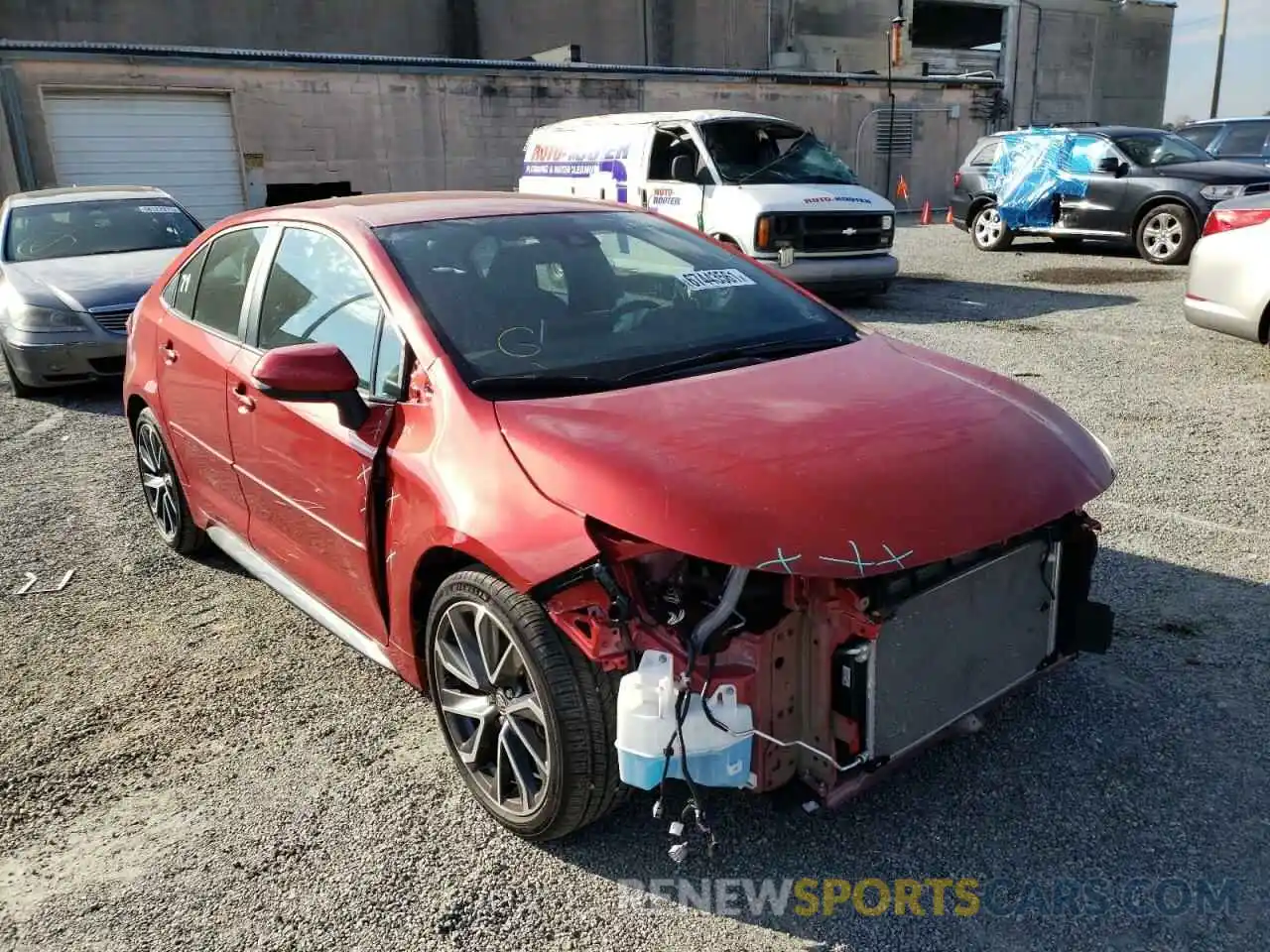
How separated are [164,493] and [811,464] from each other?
11.8ft

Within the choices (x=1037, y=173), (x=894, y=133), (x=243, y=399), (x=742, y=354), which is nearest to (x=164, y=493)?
(x=243, y=399)

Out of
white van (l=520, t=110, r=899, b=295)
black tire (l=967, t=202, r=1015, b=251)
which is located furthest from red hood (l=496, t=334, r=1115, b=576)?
black tire (l=967, t=202, r=1015, b=251)

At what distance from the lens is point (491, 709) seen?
280cm

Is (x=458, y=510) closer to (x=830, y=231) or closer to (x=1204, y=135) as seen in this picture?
(x=830, y=231)

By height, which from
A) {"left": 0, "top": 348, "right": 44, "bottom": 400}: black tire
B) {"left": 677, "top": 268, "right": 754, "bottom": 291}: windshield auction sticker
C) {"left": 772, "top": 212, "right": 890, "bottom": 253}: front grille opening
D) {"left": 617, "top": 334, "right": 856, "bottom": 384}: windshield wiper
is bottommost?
{"left": 0, "top": 348, "right": 44, "bottom": 400}: black tire

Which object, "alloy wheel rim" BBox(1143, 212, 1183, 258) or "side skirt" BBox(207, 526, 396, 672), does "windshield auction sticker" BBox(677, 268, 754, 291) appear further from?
"alloy wheel rim" BBox(1143, 212, 1183, 258)

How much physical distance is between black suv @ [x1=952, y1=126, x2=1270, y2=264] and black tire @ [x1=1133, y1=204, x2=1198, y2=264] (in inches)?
0.5

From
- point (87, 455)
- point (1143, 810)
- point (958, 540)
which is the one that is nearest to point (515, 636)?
point (958, 540)

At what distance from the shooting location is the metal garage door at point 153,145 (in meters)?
16.6

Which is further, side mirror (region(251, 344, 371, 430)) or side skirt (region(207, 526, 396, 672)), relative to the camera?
Answer: side skirt (region(207, 526, 396, 672))

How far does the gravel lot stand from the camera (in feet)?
8.24

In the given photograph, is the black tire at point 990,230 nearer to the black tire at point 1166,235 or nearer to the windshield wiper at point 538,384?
the black tire at point 1166,235

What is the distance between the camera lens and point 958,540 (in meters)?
2.43

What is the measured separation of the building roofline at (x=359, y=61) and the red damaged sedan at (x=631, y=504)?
15628mm
